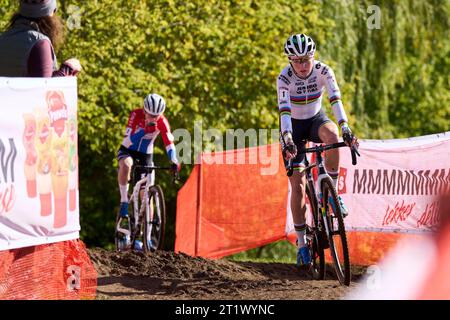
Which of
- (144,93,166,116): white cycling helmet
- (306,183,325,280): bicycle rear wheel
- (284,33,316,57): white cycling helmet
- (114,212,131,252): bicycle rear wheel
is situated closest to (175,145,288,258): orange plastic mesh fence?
(114,212,131,252): bicycle rear wheel

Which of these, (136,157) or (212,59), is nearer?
(136,157)

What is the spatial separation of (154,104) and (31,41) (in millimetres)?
5927

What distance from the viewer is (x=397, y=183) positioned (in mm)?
12891

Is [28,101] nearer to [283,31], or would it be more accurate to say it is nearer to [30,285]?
[30,285]

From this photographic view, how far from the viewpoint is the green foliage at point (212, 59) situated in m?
20.2

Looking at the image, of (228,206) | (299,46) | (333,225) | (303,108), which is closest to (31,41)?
(299,46)

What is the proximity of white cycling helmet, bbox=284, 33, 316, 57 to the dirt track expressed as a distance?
84.1 inches

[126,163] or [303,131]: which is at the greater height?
[303,131]

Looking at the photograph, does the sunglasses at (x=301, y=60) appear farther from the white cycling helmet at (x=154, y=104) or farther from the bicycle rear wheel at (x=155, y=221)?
the bicycle rear wheel at (x=155, y=221)

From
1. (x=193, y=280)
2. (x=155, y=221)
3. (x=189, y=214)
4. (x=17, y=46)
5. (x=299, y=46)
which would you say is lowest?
(x=193, y=280)

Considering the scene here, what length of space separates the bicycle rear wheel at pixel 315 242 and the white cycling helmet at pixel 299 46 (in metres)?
1.25

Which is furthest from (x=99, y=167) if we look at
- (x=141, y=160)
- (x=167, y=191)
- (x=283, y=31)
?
(x=141, y=160)

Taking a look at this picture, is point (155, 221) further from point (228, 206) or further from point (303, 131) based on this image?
point (303, 131)

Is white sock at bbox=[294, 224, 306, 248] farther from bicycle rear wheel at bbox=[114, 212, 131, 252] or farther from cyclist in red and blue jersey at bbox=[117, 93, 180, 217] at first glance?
bicycle rear wheel at bbox=[114, 212, 131, 252]
